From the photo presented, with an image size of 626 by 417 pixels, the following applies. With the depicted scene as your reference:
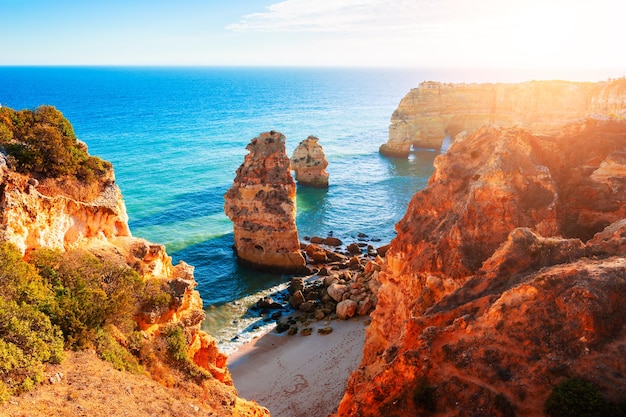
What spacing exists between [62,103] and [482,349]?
17146cm

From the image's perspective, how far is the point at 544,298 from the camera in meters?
12.5

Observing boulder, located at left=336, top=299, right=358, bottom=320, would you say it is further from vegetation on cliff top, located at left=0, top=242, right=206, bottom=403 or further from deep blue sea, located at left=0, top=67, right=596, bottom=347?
vegetation on cliff top, located at left=0, top=242, right=206, bottom=403

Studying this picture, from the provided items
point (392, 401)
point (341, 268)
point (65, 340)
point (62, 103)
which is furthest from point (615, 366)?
point (62, 103)

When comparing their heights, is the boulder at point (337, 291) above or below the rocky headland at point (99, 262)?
below

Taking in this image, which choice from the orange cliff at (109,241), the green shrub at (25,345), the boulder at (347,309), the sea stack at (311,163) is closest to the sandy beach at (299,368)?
the boulder at (347,309)

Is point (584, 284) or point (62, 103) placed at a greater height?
point (62, 103)

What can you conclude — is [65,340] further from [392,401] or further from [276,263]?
[276,263]

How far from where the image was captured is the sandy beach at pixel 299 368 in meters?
24.3

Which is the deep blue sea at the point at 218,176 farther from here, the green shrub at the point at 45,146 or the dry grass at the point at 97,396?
the dry grass at the point at 97,396

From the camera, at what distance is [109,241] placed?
64.6 ft

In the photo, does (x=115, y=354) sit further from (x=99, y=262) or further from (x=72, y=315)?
(x=99, y=262)

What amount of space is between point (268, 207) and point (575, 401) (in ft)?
108

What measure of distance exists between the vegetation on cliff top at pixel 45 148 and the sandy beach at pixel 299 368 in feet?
47.4

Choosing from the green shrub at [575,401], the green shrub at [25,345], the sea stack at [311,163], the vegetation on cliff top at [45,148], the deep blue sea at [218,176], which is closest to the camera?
the green shrub at [575,401]
